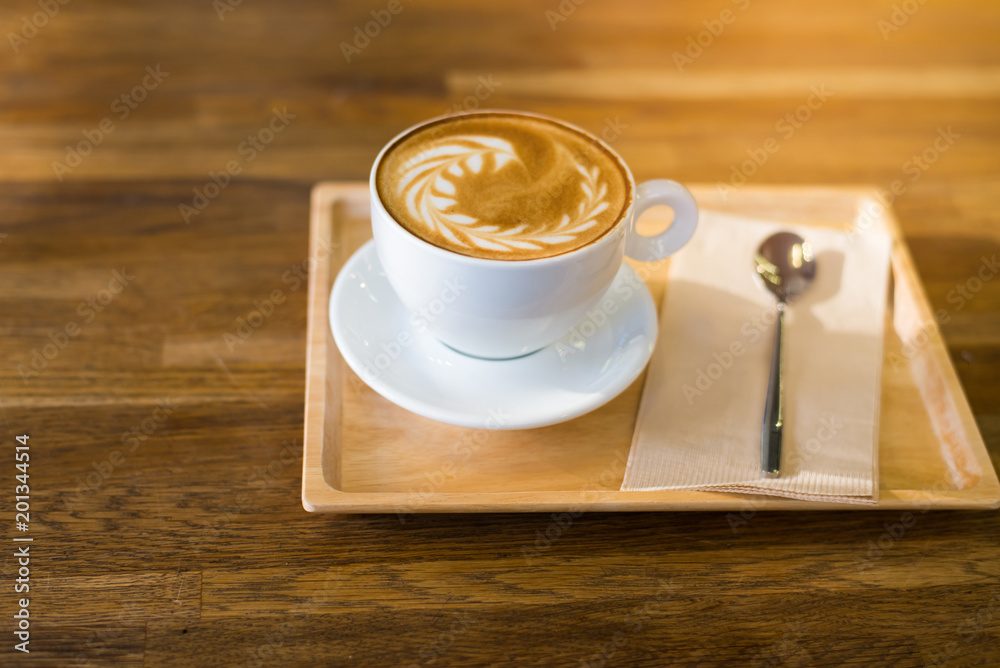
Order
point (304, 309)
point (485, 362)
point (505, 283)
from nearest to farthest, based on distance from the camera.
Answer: point (505, 283)
point (485, 362)
point (304, 309)

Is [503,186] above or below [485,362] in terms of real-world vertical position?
above

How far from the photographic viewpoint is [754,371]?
892mm

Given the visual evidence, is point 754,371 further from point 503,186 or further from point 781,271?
point 503,186

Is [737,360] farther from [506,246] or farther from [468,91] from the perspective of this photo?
[468,91]

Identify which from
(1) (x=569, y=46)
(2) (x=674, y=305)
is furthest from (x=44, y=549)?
(1) (x=569, y=46)

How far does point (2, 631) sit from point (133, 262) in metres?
0.48

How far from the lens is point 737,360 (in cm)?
90

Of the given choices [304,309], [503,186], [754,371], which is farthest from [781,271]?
[304,309]

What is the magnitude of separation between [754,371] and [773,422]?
8 centimetres

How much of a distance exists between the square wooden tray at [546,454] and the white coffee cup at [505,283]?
0.32 ft

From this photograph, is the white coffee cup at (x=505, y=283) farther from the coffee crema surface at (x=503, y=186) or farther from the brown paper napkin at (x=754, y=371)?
the brown paper napkin at (x=754, y=371)

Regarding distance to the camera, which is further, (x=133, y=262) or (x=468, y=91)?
(x=468, y=91)

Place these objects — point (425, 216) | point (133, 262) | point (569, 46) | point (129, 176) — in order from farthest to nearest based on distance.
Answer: point (569, 46) → point (129, 176) → point (133, 262) → point (425, 216)

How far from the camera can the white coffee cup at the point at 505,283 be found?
73cm
